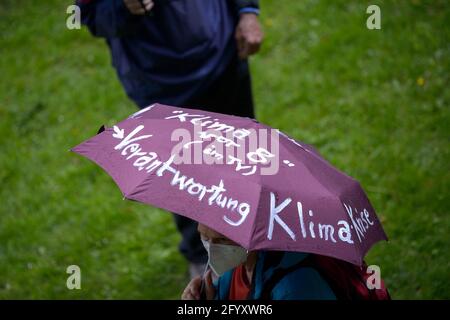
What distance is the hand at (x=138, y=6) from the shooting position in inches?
109

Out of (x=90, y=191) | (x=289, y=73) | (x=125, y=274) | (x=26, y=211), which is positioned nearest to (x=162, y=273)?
(x=125, y=274)

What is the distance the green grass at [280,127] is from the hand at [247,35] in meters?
1.50

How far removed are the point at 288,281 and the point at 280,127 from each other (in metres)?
2.79

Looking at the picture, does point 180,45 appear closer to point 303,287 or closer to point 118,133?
point 118,133

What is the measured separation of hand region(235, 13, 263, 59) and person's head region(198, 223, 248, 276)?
4.25ft

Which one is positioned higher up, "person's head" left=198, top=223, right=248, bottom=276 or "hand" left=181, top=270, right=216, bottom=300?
"person's head" left=198, top=223, right=248, bottom=276

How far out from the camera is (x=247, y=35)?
3.07m

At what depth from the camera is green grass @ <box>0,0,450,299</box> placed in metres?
3.75

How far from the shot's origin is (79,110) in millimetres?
5367

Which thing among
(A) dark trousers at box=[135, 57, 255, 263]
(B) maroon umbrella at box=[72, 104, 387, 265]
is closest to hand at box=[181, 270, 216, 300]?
(B) maroon umbrella at box=[72, 104, 387, 265]

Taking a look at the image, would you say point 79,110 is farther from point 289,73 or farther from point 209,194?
point 209,194

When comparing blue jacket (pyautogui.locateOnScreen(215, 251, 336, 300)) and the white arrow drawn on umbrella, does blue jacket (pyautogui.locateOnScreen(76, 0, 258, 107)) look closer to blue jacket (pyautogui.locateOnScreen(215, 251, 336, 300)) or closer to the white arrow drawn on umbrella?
the white arrow drawn on umbrella

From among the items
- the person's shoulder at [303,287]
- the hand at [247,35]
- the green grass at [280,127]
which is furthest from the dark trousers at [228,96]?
the person's shoulder at [303,287]

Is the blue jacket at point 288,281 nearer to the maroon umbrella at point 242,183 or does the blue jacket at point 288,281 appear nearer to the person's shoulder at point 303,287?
the person's shoulder at point 303,287
